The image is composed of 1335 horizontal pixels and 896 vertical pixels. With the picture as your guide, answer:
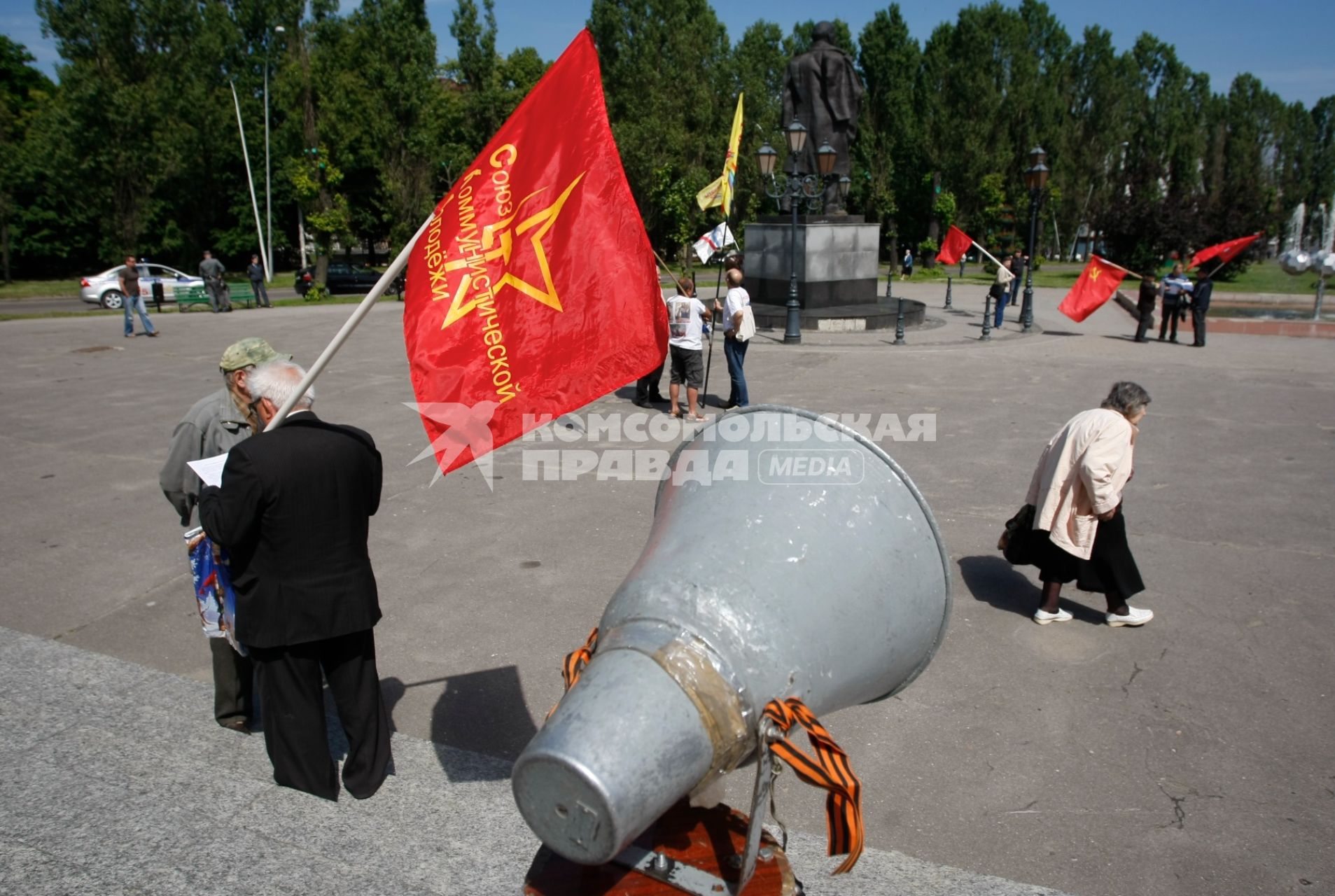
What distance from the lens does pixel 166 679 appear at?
459cm

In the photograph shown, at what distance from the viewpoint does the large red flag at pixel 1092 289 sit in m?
17.0

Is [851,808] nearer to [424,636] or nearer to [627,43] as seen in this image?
[424,636]

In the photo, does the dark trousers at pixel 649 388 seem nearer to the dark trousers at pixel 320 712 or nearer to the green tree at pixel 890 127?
the dark trousers at pixel 320 712

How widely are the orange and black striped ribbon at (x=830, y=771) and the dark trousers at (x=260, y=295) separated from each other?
1065 inches

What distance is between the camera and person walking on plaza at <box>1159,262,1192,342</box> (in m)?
16.6

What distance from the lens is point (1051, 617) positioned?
5.38m

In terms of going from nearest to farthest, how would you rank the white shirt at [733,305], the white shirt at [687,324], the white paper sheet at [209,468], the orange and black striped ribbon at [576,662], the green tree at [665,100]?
1. the orange and black striped ribbon at [576,662]
2. the white paper sheet at [209,468]
3. the white shirt at [687,324]
4. the white shirt at [733,305]
5. the green tree at [665,100]

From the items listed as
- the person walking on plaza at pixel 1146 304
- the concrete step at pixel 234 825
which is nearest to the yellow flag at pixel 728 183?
the person walking on plaza at pixel 1146 304

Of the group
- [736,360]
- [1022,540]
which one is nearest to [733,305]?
[736,360]

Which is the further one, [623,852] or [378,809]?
[378,809]

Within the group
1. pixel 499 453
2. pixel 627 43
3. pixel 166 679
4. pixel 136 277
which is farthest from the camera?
pixel 627 43

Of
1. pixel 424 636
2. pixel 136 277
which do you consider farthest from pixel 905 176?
pixel 424 636

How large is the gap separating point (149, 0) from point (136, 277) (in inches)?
945

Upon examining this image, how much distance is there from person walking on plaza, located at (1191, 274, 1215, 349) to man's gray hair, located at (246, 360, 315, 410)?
56.0ft
